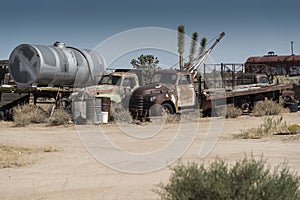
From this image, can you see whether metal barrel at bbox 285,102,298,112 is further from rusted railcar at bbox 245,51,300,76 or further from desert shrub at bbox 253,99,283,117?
rusted railcar at bbox 245,51,300,76

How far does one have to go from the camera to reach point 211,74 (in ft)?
74.1

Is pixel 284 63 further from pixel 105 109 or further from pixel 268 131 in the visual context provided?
pixel 268 131

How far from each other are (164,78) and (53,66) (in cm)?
578

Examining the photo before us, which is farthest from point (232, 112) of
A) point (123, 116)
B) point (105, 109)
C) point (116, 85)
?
point (105, 109)

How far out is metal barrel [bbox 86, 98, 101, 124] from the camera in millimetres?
17625

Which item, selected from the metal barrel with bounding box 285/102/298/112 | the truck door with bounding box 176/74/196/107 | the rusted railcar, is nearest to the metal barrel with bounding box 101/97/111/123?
the truck door with bounding box 176/74/196/107

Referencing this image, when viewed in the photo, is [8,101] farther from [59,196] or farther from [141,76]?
[59,196]

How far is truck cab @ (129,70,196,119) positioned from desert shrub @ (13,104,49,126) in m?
4.28

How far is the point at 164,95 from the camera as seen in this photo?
59.6 feet

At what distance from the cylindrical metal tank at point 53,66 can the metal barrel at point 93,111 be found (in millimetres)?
3748

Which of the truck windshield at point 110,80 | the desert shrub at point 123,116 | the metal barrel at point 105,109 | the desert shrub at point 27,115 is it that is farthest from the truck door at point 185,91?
the desert shrub at point 27,115

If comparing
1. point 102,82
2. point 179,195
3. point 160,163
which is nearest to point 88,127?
point 102,82

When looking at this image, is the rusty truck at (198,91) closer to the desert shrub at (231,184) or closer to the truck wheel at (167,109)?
the truck wheel at (167,109)

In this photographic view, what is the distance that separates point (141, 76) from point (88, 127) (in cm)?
458
